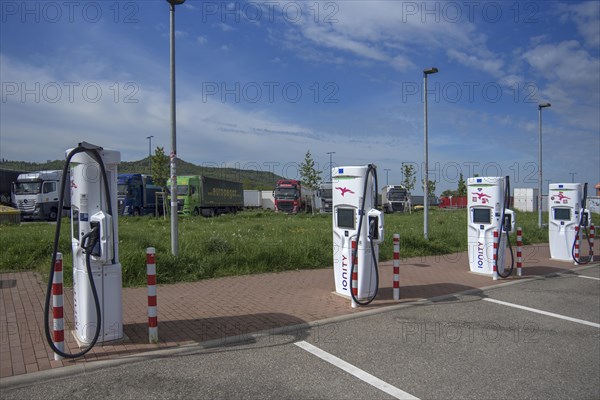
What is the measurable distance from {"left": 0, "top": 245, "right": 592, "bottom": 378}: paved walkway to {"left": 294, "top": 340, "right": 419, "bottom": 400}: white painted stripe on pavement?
3.15 ft

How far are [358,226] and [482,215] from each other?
4.95 metres

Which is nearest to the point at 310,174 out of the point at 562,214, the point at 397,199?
the point at 397,199

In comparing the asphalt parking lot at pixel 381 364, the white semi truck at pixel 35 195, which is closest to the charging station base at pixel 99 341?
the asphalt parking lot at pixel 381 364

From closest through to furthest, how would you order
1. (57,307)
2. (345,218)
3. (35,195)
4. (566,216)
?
(57,307)
(345,218)
(566,216)
(35,195)

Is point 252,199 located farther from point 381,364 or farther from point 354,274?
point 381,364

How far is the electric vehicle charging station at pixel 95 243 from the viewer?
216 inches

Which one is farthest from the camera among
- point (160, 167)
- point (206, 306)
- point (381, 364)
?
point (160, 167)

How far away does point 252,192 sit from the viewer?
69.1 m

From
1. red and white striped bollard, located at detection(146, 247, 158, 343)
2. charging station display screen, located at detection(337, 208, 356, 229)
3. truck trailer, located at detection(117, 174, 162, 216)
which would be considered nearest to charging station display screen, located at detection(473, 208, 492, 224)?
charging station display screen, located at detection(337, 208, 356, 229)

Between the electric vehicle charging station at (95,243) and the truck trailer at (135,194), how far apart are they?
28.5 metres

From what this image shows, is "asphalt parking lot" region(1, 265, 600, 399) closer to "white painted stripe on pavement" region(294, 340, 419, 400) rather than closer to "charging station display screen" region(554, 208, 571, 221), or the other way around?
"white painted stripe on pavement" region(294, 340, 419, 400)

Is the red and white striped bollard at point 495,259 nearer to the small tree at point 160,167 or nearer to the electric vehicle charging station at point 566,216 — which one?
the electric vehicle charging station at point 566,216

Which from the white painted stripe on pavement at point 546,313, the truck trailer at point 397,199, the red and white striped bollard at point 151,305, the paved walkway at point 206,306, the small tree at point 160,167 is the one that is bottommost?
the white painted stripe on pavement at point 546,313

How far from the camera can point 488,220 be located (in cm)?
1144
